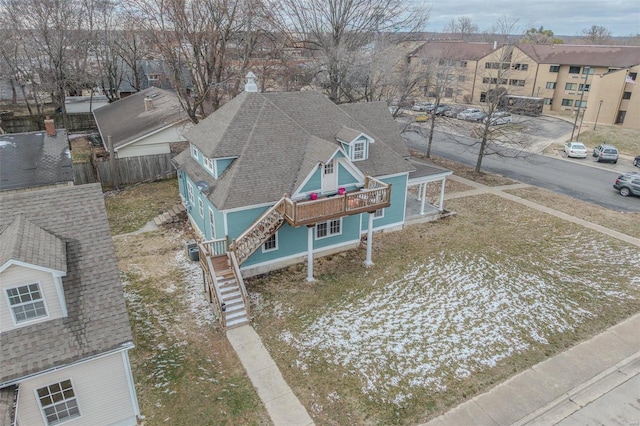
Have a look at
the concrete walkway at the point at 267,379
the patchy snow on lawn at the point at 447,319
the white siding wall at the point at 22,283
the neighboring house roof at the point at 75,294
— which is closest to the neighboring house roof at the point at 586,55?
the patchy snow on lawn at the point at 447,319

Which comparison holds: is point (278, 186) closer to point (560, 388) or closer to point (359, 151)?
point (359, 151)

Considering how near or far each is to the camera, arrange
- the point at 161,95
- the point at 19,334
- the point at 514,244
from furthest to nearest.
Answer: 1. the point at 161,95
2. the point at 514,244
3. the point at 19,334

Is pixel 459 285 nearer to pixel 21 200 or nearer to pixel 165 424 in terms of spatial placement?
pixel 165 424

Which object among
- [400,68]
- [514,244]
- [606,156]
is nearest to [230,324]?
[514,244]

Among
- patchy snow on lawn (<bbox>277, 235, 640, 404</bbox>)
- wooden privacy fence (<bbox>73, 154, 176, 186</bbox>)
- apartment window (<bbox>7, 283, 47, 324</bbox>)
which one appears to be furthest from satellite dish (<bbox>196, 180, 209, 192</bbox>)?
wooden privacy fence (<bbox>73, 154, 176, 186</bbox>)

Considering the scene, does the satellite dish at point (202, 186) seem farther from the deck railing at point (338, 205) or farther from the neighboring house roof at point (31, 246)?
the neighboring house roof at point (31, 246)

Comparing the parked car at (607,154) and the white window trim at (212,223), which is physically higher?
the white window trim at (212,223)
